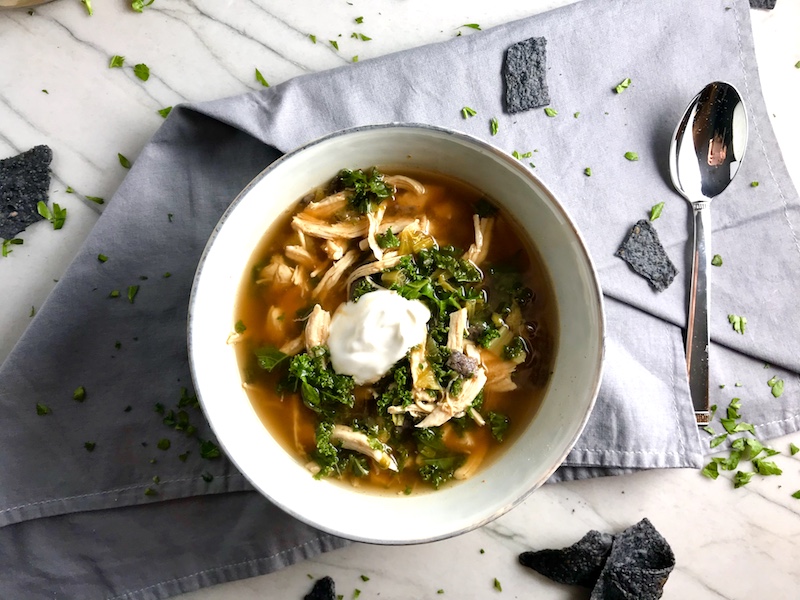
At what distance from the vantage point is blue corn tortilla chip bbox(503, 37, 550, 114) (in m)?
2.42

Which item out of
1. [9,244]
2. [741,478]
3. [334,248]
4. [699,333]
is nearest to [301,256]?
[334,248]

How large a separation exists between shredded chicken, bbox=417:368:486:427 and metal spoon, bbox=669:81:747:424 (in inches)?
33.7

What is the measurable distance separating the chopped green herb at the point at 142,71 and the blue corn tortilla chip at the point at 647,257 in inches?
72.2

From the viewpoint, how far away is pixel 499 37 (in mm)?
2459

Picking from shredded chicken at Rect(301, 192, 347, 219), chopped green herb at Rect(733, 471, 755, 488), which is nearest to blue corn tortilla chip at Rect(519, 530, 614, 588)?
chopped green herb at Rect(733, 471, 755, 488)

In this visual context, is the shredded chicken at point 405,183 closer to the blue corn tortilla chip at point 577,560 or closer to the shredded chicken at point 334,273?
the shredded chicken at point 334,273

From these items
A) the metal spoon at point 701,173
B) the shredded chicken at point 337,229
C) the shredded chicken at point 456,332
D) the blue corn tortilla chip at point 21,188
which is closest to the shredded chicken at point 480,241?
the shredded chicken at point 456,332

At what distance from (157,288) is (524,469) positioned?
1.40 m

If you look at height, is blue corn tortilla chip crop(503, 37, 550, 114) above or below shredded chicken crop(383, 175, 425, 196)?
above

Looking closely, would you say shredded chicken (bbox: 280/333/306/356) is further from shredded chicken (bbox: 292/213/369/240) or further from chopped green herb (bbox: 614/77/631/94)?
chopped green herb (bbox: 614/77/631/94)

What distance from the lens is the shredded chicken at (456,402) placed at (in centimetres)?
212

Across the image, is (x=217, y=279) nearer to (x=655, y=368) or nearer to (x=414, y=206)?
(x=414, y=206)

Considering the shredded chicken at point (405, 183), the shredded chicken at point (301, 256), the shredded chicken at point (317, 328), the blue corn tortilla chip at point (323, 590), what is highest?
the shredded chicken at point (405, 183)

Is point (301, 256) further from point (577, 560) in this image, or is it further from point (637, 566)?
point (637, 566)
